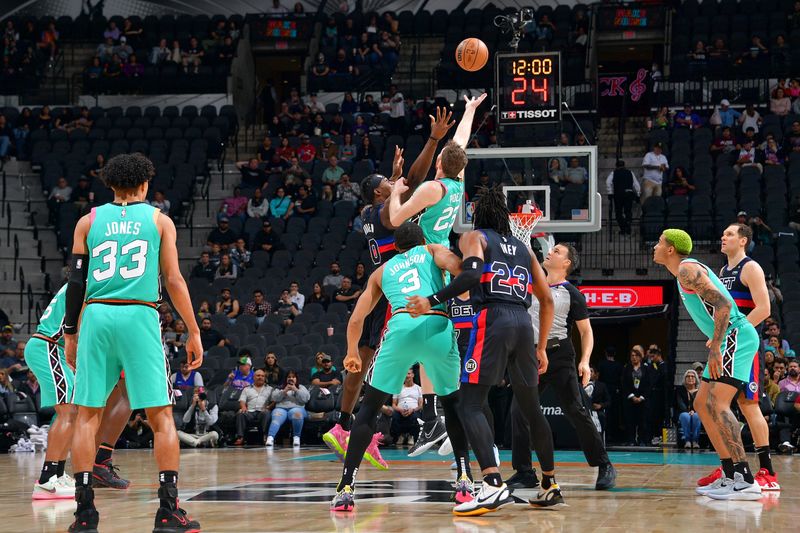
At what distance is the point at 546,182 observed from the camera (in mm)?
18438

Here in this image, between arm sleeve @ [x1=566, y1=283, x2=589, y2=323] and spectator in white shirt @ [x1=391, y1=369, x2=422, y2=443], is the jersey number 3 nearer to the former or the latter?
arm sleeve @ [x1=566, y1=283, x2=589, y2=323]

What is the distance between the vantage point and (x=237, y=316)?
18.3 m

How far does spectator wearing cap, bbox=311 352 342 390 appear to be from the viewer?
15570 mm

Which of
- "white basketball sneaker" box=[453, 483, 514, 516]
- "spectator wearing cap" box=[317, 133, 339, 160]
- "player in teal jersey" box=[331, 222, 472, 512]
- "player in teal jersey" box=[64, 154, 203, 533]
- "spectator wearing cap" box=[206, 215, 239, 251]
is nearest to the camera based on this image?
"player in teal jersey" box=[64, 154, 203, 533]

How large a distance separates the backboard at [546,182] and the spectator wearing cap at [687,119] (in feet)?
11.6

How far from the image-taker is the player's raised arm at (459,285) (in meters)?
6.35

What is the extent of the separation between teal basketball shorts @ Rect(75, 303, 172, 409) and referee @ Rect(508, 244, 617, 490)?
9.42 feet

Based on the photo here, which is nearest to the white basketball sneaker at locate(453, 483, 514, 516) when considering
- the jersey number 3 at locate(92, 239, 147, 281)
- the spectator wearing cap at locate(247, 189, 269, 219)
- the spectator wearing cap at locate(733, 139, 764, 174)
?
the jersey number 3 at locate(92, 239, 147, 281)

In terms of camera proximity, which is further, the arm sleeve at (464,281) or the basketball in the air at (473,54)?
the basketball in the air at (473,54)

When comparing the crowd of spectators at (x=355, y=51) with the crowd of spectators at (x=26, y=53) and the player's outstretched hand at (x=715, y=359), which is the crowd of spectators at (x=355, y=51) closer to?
the crowd of spectators at (x=26, y=53)

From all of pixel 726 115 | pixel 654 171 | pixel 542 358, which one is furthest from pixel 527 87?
pixel 542 358

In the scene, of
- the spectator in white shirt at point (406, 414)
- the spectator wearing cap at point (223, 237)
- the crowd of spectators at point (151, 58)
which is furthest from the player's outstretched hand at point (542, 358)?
the crowd of spectators at point (151, 58)

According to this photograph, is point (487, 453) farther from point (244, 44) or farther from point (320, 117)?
point (244, 44)

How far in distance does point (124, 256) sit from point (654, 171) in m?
15.9
